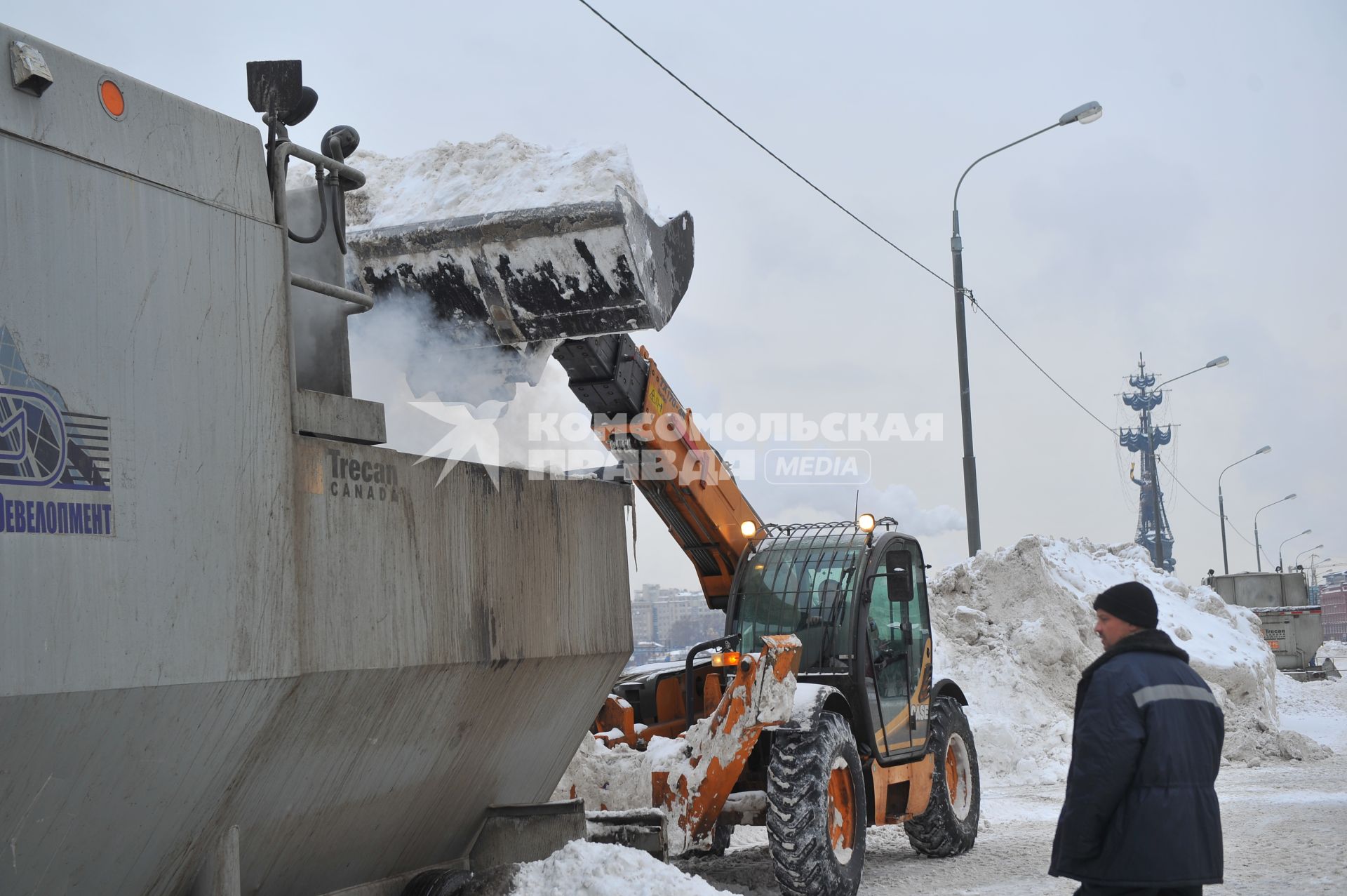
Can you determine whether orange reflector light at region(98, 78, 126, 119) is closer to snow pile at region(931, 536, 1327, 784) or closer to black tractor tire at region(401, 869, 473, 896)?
black tractor tire at region(401, 869, 473, 896)

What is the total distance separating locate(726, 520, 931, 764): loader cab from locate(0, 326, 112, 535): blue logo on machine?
5.17 m

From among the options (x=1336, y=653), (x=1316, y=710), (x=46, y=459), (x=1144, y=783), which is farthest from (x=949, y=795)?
(x=1336, y=653)

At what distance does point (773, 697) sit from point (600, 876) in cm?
214

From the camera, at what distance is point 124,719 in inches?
115

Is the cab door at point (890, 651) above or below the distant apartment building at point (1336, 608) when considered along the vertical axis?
above

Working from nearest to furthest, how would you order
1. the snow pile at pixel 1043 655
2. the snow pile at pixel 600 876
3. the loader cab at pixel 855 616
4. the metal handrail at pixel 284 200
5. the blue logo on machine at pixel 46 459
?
the blue logo on machine at pixel 46 459
the metal handrail at pixel 284 200
the snow pile at pixel 600 876
the loader cab at pixel 855 616
the snow pile at pixel 1043 655

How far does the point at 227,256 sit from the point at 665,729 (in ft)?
17.4

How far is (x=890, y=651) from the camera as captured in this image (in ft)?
26.2

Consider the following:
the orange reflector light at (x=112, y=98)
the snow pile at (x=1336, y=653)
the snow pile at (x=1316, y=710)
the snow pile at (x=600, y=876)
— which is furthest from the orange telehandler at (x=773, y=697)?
the snow pile at (x=1336, y=653)

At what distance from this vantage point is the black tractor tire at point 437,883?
4449 mm

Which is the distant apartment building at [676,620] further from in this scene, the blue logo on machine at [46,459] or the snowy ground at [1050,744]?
the blue logo on machine at [46,459]

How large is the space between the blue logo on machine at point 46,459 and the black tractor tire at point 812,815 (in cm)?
425

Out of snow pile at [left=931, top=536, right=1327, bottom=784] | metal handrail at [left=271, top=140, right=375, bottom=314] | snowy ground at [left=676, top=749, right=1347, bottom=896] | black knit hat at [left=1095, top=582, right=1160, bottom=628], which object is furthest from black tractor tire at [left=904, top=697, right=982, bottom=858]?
metal handrail at [left=271, top=140, right=375, bottom=314]

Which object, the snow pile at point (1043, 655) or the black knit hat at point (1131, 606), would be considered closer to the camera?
the black knit hat at point (1131, 606)
